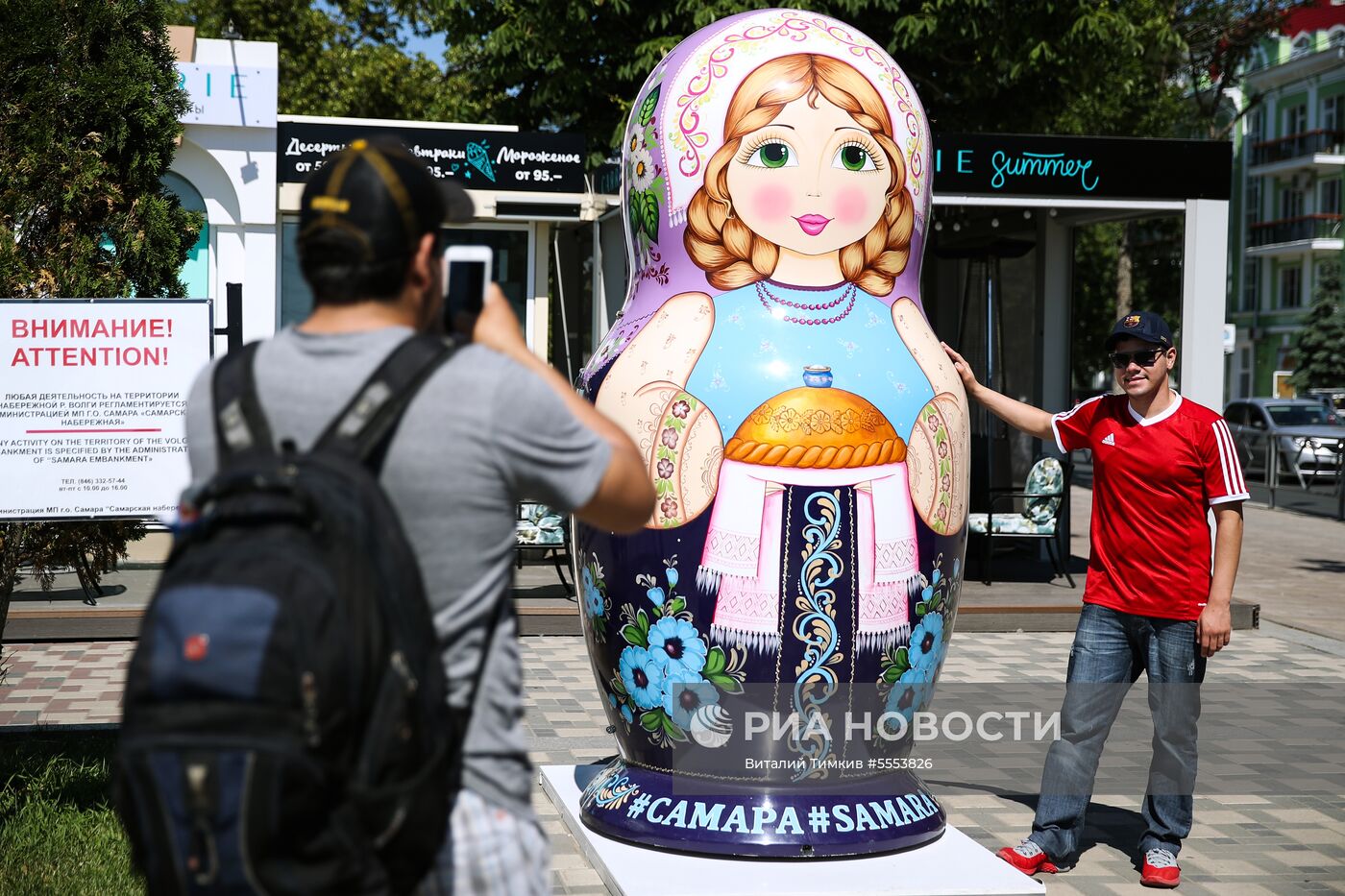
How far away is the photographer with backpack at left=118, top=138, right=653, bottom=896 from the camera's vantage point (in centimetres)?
192

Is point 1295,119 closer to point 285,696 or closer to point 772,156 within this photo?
point 772,156

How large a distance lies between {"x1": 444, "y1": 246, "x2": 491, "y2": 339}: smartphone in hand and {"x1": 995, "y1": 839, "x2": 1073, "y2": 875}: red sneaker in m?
3.49

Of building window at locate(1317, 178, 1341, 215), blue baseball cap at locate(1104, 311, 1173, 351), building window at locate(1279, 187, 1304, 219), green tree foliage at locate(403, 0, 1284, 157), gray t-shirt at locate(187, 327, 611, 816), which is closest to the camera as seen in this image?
gray t-shirt at locate(187, 327, 611, 816)

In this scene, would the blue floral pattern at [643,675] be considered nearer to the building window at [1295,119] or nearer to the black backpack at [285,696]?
the black backpack at [285,696]

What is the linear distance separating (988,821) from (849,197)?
8.54 ft

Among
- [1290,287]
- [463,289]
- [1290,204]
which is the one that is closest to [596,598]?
[463,289]

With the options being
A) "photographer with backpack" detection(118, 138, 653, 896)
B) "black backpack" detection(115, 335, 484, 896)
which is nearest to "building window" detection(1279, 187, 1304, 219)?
"photographer with backpack" detection(118, 138, 653, 896)

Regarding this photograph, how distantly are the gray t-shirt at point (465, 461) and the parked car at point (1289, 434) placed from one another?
2445 centimetres

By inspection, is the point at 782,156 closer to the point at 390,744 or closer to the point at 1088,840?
the point at 1088,840

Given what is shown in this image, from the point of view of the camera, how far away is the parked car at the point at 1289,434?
86.7 ft

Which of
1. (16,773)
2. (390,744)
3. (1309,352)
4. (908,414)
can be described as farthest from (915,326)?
(1309,352)

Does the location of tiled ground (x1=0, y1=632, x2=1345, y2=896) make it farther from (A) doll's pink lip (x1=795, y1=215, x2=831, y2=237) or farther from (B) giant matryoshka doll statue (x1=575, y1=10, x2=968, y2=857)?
(A) doll's pink lip (x1=795, y1=215, x2=831, y2=237)

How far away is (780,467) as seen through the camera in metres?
4.71

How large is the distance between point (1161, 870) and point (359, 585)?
3979 mm
